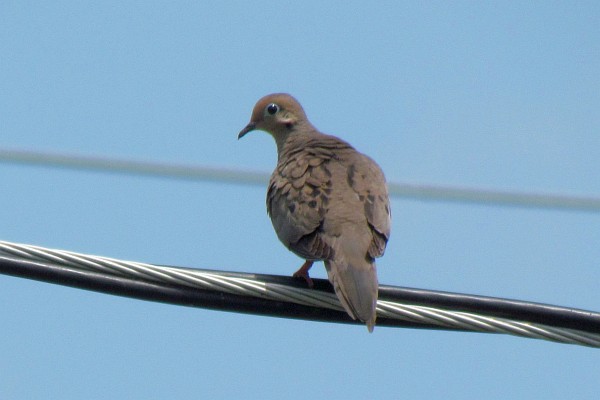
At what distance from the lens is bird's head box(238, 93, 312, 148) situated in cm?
820

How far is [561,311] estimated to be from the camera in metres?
4.64

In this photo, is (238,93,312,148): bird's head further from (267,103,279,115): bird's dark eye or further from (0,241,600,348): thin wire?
(0,241,600,348): thin wire

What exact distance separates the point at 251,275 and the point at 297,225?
1.16 m

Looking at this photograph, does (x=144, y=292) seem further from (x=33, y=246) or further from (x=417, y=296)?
(x=417, y=296)

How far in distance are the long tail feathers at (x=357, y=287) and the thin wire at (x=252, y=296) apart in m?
0.19

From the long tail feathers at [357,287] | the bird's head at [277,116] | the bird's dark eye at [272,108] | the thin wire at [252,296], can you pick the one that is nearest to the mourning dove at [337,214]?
the long tail feathers at [357,287]


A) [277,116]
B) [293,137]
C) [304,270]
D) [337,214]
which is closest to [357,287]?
[337,214]

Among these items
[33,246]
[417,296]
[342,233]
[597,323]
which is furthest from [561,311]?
[33,246]

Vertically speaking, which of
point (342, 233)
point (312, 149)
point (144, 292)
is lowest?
point (144, 292)

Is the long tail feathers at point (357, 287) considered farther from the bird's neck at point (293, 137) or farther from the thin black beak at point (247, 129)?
the thin black beak at point (247, 129)

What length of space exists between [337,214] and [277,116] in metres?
2.30

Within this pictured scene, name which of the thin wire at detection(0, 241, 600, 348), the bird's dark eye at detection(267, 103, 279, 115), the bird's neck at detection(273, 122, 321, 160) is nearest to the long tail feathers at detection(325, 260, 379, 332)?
the thin wire at detection(0, 241, 600, 348)

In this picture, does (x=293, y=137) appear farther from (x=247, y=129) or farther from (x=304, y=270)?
(x=304, y=270)

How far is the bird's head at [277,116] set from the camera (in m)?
8.20
